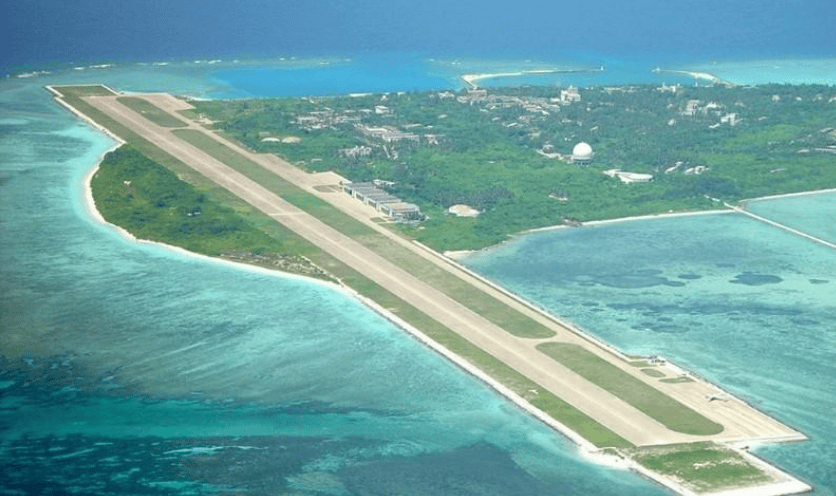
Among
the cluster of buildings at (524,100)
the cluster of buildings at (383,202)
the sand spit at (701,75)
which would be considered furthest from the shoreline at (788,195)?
the sand spit at (701,75)

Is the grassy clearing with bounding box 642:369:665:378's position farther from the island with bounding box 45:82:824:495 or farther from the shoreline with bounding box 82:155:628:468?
the shoreline with bounding box 82:155:628:468

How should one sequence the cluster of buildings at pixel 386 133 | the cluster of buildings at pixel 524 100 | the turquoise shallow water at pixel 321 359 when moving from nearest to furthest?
the turquoise shallow water at pixel 321 359
the cluster of buildings at pixel 386 133
the cluster of buildings at pixel 524 100


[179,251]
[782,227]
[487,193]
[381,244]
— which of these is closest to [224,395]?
[179,251]

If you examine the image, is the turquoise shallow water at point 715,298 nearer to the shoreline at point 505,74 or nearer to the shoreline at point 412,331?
the shoreline at point 412,331

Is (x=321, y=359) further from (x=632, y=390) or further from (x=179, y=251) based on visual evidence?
(x=179, y=251)

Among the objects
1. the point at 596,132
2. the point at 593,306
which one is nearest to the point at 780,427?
the point at 593,306

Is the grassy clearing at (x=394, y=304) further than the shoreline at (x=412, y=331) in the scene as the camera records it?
Yes
